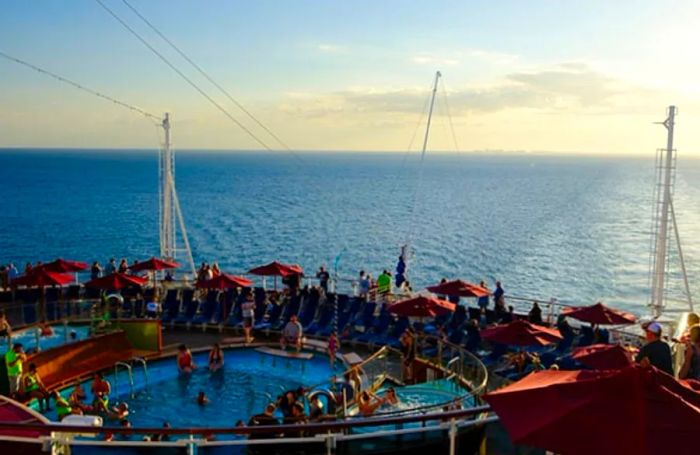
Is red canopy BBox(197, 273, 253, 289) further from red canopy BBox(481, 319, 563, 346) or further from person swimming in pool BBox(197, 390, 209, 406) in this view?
red canopy BBox(481, 319, 563, 346)

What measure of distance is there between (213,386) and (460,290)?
7996 mm

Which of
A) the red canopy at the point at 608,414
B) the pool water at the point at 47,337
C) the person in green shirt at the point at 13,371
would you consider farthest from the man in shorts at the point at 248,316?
the red canopy at the point at 608,414

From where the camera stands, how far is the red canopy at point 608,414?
5.63m

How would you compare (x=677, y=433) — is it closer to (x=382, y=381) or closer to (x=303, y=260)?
(x=382, y=381)

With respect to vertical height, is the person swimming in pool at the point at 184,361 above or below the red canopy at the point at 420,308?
below

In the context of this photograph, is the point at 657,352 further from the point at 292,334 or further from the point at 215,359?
the point at 292,334

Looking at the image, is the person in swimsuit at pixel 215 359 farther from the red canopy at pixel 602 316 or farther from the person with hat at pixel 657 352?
the person with hat at pixel 657 352

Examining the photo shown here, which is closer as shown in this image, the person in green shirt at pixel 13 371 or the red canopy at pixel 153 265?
the person in green shirt at pixel 13 371

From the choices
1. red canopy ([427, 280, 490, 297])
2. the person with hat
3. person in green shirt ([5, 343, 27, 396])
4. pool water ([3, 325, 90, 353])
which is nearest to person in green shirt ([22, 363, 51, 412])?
person in green shirt ([5, 343, 27, 396])

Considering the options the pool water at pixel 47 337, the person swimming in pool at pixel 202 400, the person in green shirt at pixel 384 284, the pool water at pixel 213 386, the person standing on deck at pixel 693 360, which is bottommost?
the pool water at pixel 213 386

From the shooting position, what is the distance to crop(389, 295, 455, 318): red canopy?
56.3 feet

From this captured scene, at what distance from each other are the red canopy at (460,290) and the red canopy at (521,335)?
4.84 metres

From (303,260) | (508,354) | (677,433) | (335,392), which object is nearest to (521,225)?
(303,260)

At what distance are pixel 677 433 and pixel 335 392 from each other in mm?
7413
